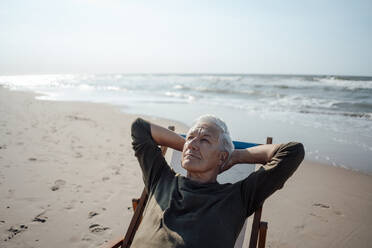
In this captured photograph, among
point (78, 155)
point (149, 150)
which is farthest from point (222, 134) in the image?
point (78, 155)

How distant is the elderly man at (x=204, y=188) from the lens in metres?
1.78

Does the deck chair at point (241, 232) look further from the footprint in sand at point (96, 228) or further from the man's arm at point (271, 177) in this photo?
the footprint in sand at point (96, 228)

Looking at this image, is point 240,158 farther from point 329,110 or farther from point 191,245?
point 329,110

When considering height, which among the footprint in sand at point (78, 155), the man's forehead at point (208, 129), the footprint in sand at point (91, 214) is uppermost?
the man's forehead at point (208, 129)

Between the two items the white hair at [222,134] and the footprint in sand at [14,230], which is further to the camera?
the footprint in sand at [14,230]

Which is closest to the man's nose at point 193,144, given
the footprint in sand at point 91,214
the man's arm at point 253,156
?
the man's arm at point 253,156

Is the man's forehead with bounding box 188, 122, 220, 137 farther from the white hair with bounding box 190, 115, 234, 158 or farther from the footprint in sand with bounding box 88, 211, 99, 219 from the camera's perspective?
the footprint in sand with bounding box 88, 211, 99, 219

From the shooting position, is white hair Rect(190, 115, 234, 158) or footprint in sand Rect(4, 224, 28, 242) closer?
white hair Rect(190, 115, 234, 158)

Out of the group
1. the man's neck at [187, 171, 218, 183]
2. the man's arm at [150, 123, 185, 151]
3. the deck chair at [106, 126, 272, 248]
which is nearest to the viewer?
the deck chair at [106, 126, 272, 248]

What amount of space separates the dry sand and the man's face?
146cm

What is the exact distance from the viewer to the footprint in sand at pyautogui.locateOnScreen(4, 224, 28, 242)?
2816 mm

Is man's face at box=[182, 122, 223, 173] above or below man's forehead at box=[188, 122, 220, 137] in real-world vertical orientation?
below

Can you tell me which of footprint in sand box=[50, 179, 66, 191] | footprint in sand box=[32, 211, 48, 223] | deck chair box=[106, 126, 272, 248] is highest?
deck chair box=[106, 126, 272, 248]

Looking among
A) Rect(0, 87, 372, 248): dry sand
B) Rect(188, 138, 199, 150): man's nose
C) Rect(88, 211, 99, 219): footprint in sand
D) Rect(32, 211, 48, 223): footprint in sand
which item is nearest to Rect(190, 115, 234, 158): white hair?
Rect(188, 138, 199, 150): man's nose
